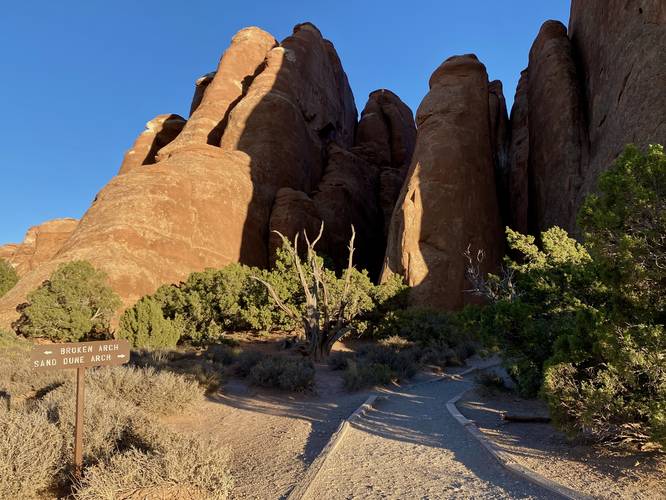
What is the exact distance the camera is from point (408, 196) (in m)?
28.8

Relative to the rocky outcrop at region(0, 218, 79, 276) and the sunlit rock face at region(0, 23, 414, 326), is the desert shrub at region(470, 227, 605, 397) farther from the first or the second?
the rocky outcrop at region(0, 218, 79, 276)

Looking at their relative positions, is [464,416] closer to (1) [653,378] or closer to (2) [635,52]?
(1) [653,378]

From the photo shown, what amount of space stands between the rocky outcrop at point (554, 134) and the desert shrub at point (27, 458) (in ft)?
86.1

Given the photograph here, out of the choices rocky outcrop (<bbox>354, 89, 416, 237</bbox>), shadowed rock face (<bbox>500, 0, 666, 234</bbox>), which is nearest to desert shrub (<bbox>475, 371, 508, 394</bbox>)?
shadowed rock face (<bbox>500, 0, 666, 234</bbox>)

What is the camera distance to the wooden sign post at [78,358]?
16.1 ft

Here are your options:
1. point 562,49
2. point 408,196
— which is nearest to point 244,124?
point 408,196

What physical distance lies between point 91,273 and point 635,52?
2821cm

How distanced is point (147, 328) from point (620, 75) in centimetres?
2619

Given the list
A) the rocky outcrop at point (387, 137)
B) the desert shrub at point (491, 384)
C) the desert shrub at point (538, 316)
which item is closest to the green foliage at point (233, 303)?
the desert shrub at point (491, 384)

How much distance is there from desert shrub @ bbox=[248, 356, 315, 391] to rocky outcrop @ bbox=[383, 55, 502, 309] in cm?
1601

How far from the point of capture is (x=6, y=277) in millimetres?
36094

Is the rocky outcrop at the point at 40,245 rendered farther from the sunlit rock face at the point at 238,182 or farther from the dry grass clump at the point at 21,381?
the dry grass clump at the point at 21,381

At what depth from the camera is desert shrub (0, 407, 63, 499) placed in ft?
14.9

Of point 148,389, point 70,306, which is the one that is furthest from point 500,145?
point 148,389
